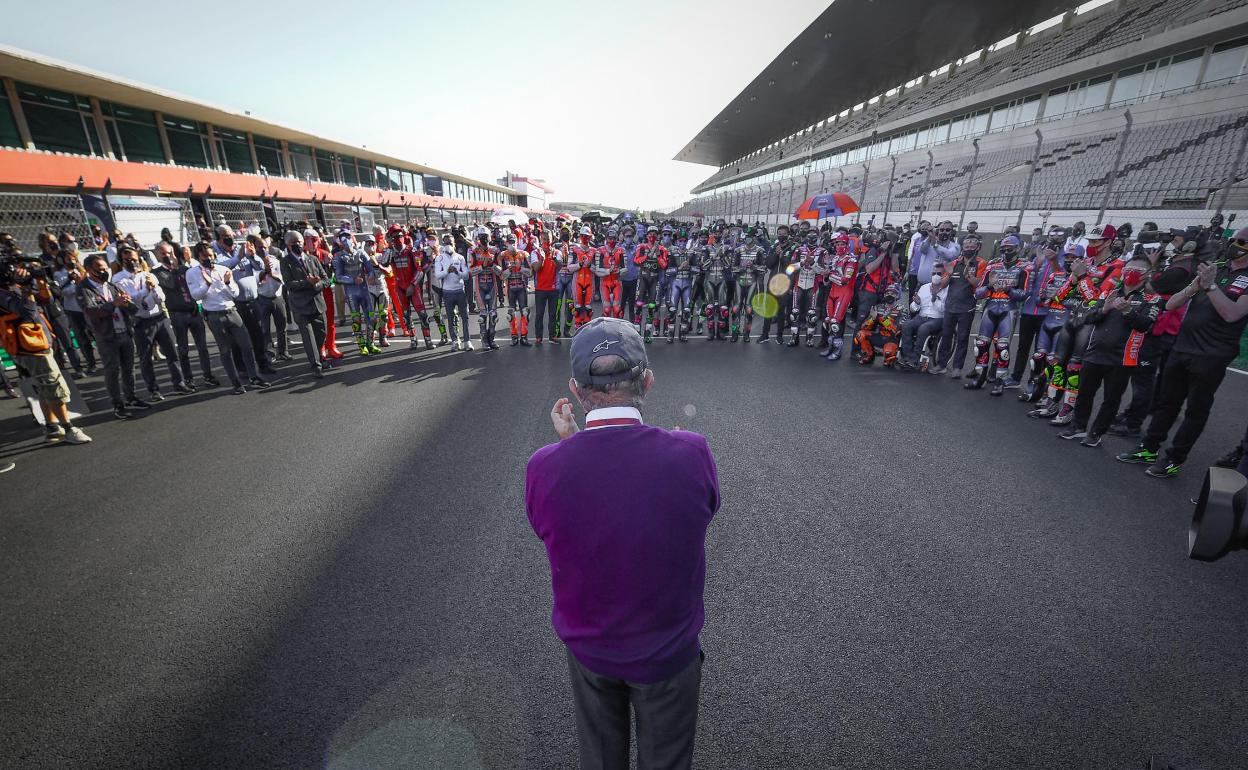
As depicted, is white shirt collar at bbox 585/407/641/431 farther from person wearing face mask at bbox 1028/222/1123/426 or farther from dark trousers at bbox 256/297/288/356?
dark trousers at bbox 256/297/288/356

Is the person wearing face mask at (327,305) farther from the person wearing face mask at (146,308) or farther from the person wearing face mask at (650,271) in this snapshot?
the person wearing face mask at (650,271)

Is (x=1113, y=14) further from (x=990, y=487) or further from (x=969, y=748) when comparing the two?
(x=969, y=748)

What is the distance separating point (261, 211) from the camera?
1639 cm

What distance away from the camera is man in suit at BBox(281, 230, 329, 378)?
7438 millimetres

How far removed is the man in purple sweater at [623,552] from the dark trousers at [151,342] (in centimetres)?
774

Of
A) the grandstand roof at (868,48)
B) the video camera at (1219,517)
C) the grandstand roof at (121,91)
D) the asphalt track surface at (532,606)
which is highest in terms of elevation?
the grandstand roof at (868,48)

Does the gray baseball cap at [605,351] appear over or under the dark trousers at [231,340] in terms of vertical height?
over

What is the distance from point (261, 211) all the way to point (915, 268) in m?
19.4

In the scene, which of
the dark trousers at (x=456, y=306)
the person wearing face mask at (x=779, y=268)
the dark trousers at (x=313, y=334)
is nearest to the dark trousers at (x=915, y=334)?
the person wearing face mask at (x=779, y=268)

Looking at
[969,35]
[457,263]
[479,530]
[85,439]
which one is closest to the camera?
[479,530]

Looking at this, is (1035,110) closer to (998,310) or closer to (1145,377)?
(998,310)

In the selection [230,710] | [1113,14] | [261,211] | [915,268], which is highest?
[1113,14]

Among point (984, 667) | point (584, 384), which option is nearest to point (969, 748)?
point (984, 667)

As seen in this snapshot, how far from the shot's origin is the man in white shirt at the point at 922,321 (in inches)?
315
